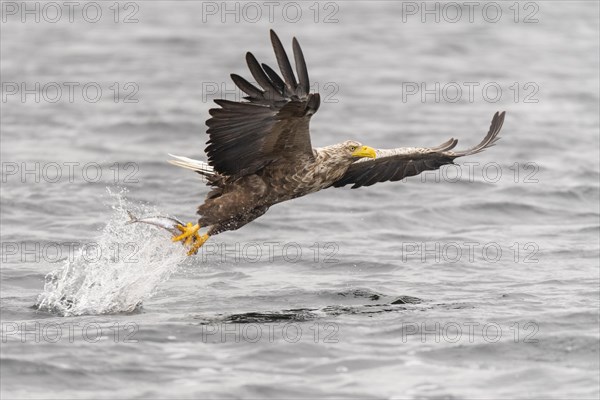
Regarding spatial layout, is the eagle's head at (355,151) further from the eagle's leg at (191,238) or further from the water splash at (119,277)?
the water splash at (119,277)

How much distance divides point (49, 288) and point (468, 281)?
408cm

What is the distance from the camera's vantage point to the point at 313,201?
17.0 metres

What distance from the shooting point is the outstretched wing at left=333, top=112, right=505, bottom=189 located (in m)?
12.1

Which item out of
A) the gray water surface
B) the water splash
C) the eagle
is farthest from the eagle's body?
the gray water surface

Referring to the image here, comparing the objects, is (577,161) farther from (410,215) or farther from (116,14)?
(116,14)

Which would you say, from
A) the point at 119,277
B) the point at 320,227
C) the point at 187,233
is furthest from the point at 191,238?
the point at 320,227

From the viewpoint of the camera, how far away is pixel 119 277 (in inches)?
Result: 454

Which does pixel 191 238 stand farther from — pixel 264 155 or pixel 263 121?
pixel 263 121

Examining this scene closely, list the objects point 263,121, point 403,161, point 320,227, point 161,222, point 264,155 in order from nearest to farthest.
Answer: point 263,121 → point 264,155 → point 161,222 → point 403,161 → point 320,227

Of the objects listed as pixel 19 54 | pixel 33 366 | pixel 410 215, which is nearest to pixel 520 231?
pixel 410 215

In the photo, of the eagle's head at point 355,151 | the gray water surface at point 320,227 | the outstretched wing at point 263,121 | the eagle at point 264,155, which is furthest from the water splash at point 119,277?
the eagle's head at point 355,151

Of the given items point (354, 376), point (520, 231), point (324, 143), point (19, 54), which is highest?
point (19, 54)

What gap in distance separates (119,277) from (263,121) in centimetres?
217

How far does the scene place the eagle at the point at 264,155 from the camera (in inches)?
398
